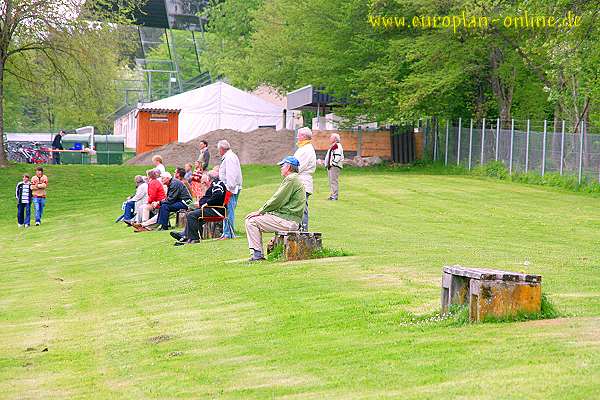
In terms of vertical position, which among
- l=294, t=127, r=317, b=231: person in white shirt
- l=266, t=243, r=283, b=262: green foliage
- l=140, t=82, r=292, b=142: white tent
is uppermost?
l=140, t=82, r=292, b=142: white tent

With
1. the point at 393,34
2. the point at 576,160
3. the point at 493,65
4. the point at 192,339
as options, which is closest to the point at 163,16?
the point at 393,34

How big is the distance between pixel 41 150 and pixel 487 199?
3351 cm

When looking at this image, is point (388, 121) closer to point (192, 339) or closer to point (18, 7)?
point (18, 7)

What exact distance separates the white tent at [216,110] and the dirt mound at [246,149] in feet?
26.3

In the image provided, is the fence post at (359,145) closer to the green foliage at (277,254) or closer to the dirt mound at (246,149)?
the dirt mound at (246,149)

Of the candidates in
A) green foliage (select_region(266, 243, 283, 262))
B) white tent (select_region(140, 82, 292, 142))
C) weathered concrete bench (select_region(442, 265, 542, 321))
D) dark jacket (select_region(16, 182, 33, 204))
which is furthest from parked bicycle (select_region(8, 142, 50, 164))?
weathered concrete bench (select_region(442, 265, 542, 321))

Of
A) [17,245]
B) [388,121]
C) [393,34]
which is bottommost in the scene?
[17,245]

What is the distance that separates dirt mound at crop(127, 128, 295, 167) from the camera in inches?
2151

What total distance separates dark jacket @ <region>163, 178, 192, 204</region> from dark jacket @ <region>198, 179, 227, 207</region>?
416cm

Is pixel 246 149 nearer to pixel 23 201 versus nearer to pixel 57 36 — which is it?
pixel 57 36

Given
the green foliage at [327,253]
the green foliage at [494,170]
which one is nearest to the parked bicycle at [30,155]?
the green foliage at [494,170]

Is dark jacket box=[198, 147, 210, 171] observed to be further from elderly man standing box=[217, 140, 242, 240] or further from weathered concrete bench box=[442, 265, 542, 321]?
weathered concrete bench box=[442, 265, 542, 321]

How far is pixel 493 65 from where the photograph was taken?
46.4 meters

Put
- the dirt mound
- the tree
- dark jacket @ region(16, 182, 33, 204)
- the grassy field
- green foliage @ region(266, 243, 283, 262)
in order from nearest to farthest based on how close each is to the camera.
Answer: the grassy field < green foliage @ region(266, 243, 283, 262) < dark jacket @ region(16, 182, 33, 204) < the tree < the dirt mound
